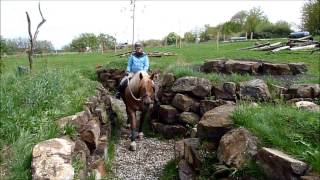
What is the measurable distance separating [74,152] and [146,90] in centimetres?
367

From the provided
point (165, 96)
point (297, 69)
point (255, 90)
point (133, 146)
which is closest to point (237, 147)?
point (255, 90)

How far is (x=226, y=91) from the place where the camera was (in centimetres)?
956

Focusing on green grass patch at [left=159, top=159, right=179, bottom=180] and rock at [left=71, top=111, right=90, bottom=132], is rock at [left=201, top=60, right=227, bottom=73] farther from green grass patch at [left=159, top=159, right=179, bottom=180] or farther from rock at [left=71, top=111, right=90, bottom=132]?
rock at [left=71, top=111, right=90, bottom=132]

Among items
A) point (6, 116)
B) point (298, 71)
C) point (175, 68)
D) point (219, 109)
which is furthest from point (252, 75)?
point (6, 116)

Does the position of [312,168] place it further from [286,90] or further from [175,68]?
[175,68]

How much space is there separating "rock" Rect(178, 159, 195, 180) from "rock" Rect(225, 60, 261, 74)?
4.40m

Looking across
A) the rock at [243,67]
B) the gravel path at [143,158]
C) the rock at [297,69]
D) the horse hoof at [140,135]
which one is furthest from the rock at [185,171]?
the rock at [297,69]

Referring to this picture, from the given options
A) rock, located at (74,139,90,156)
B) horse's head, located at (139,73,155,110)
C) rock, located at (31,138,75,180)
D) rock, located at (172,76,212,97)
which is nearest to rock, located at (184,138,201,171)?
rock, located at (74,139,90,156)

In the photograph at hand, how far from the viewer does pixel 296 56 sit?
1539 cm

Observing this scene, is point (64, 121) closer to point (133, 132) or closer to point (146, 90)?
point (146, 90)

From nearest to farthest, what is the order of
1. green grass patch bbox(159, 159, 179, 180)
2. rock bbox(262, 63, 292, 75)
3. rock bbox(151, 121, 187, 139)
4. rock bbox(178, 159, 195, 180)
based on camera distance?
rock bbox(178, 159, 195, 180), green grass patch bbox(159, 159, 179, 180), rock bbox(151, 121, 187, 139), rock bbox(262, 63, 292, 75)

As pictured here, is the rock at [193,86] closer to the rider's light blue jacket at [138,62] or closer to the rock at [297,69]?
the rider's light blue jacket at [138,62]

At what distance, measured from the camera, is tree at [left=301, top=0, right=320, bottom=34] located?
3366 cm

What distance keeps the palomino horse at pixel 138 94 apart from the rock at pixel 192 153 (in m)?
2.08
